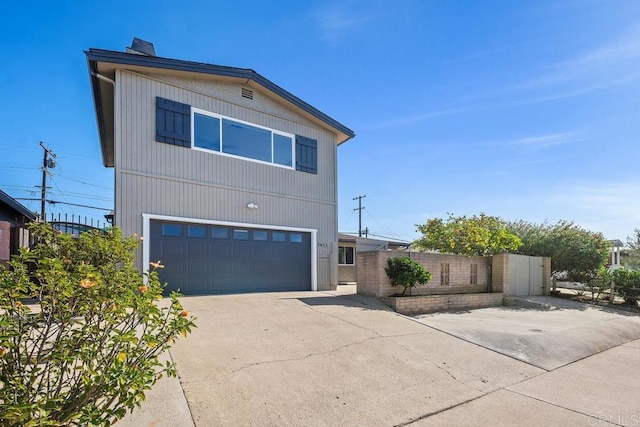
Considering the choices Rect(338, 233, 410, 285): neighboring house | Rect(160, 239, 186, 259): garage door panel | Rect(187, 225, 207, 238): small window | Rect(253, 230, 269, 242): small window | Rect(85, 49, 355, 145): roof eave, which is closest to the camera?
Rect(85, 49, 355, 145): roof eave

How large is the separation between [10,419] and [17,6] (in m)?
10.4

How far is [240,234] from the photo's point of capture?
11.3 meters

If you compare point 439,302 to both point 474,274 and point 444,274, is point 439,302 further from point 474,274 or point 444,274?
point 474,274

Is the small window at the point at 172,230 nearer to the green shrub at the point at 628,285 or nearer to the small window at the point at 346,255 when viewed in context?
the small window at the point at 346,255

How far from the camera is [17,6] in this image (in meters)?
8.55

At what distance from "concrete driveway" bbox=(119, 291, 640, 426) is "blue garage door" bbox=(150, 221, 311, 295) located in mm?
2830

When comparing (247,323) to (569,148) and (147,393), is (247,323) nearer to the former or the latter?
(147,393)

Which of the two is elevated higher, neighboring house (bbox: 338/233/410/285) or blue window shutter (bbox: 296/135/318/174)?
blue window shutter (bbox: 296/135/318/174)

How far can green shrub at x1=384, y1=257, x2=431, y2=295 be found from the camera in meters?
9.97

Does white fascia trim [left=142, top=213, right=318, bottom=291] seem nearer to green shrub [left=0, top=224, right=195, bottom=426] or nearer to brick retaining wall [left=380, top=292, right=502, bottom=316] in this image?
brick retaining wall [left=380, top=292, right=502, bottom=316]

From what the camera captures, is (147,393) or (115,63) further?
(115,63)

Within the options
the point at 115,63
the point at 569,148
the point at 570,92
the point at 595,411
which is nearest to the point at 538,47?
the point at 570,92

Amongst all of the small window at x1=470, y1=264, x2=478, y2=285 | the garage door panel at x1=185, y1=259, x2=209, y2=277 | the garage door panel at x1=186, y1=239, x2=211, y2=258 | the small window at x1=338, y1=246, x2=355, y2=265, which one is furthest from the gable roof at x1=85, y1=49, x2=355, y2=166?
the small window at x1=338, y1=246, x2=355, y2=265

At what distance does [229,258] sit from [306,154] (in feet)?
15.3
